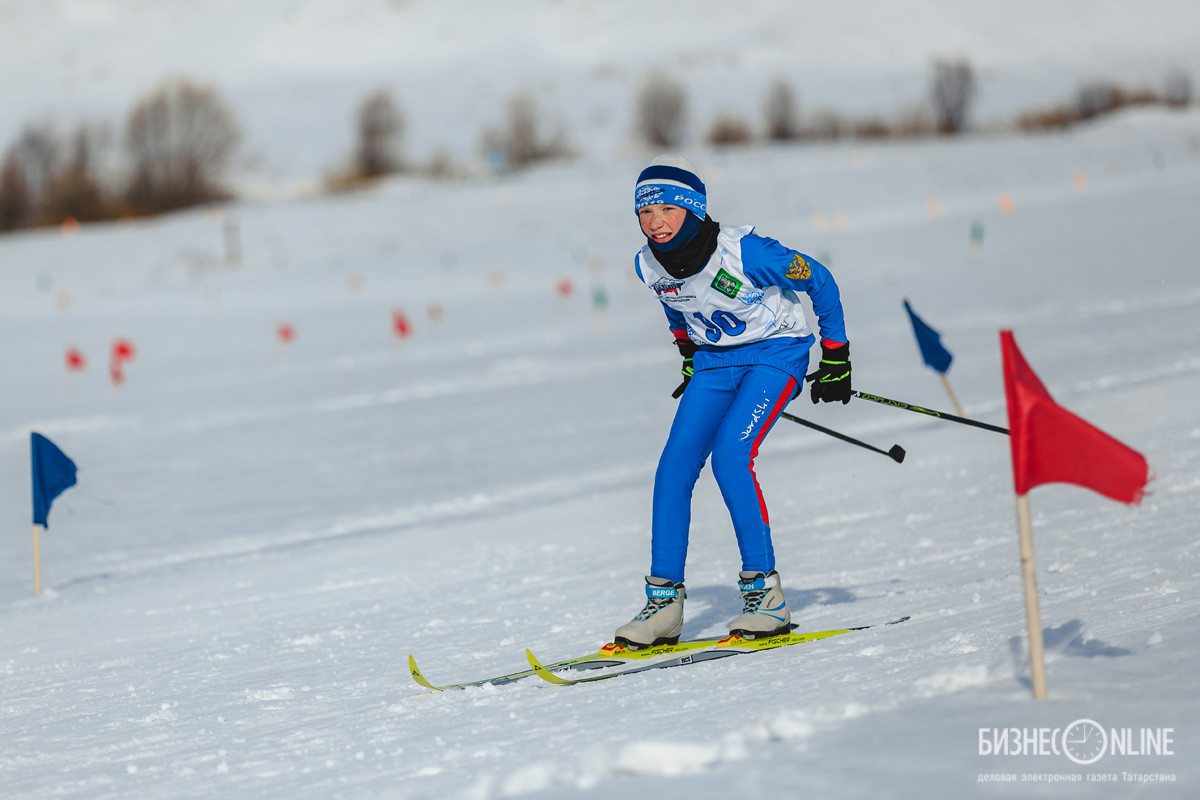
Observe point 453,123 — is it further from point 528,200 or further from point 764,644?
point 764,644

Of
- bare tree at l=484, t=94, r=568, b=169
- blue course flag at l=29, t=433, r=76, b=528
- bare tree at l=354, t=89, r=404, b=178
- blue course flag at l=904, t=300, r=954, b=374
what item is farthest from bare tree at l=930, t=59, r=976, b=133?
blue course flag at l=29, t=433, r=76, b=528

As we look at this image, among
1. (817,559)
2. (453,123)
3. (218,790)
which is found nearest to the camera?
(218,790)

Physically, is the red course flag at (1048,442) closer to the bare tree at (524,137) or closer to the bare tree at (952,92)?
the bare tree at (524,137)

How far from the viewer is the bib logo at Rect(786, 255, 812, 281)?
4020mm

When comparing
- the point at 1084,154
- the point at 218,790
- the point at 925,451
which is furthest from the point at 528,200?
the point at 218,790

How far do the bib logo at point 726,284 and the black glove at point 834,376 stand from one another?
35 centimetres

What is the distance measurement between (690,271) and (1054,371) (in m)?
8.14

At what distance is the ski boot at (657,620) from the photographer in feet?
13.4

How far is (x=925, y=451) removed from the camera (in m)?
8.16

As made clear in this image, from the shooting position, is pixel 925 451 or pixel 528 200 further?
pixel 528 200

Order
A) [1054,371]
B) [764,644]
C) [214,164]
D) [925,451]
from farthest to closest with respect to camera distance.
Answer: [214,164] → [1054,371] → [925,451] → [764,644]

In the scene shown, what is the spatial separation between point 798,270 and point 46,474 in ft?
14.0

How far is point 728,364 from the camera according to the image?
4191mm

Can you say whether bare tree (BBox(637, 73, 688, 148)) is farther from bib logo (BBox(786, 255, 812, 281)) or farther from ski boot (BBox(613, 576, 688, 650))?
ski boot (BBox(613, 576, 688, 650))
